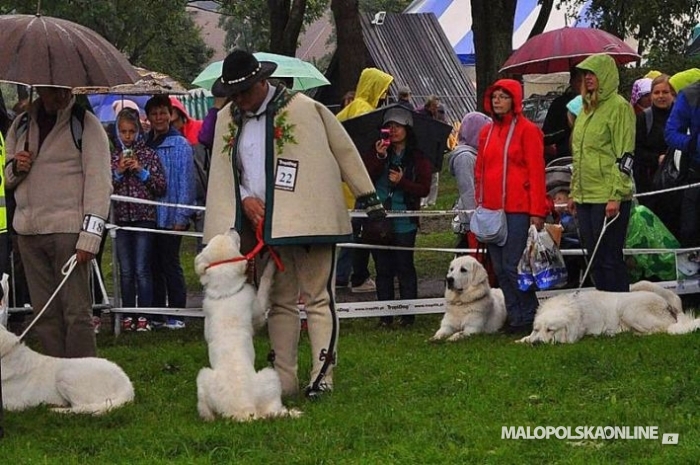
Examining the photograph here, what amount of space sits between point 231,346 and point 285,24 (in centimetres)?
1870

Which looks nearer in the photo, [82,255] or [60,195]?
[82,255]

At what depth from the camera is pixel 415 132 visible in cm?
1052

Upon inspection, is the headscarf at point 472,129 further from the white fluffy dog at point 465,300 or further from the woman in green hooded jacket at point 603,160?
the woman in green hooded jacket at point 603,160

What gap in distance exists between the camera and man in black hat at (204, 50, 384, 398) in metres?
7.16

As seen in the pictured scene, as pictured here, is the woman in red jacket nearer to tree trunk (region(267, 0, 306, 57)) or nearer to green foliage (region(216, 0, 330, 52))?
tree trunk (region(267, 0, 306, 57))

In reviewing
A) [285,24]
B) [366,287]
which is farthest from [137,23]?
[366,287]

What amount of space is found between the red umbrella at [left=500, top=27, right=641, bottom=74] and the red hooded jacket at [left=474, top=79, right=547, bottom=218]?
10.8 feet

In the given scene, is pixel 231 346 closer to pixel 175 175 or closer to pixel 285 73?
pixel 175 175

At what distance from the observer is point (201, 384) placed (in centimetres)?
669

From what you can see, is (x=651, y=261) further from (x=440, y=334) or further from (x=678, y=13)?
(x=678, y=13)

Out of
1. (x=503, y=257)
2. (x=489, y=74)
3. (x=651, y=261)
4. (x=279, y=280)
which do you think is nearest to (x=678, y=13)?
(x=489, y=74)

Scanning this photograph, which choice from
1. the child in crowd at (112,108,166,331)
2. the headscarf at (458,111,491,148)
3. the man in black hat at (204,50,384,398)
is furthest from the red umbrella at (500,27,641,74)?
the man in black hat at (204,50,384,398)

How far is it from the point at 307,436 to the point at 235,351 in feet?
2.12

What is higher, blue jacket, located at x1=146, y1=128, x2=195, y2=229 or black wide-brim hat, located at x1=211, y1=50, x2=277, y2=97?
black wide-brim hat, located at x1=211, y1=50, x2=277, y2=97
